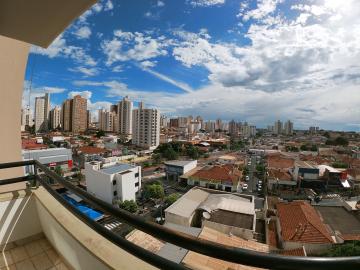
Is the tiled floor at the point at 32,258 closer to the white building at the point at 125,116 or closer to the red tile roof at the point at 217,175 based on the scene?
the red tile roof at the point at 217,175

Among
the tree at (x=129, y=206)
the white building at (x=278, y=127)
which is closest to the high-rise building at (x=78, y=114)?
the tree at (x=129, y=206)

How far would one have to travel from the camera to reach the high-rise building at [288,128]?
64938mm

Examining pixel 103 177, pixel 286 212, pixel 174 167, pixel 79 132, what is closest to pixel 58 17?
pixel 286 212

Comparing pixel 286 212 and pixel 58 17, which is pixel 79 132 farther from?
pixel 58 17

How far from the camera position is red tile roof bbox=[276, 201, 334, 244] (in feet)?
20.3

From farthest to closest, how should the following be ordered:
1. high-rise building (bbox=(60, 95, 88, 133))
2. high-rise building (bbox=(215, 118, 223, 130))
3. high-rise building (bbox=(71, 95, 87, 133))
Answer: high-rise building (bbox=(215, 118, 223, 130)), high-rise building (bbox=(71, 95, 87, 133)), high-rise building (bbox=(60, 95, 88, 133))

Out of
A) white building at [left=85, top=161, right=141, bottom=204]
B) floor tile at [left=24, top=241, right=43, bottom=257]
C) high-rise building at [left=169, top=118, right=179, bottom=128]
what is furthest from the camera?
high-rise building at [left=169, top=118, right=179, bottom=128]

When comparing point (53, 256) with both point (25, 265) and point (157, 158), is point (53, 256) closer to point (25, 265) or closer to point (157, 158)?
point (25, 265)

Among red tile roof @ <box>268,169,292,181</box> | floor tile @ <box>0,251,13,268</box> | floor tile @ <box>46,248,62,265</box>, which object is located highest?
floor tile @ <box>46,248,62,265</box>

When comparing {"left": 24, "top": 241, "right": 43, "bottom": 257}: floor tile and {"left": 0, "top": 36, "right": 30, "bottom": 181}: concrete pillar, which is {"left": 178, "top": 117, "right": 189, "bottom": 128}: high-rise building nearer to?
{"left": 0, "top": 36, "right": 30, "bottom": 181}: concrete pillar

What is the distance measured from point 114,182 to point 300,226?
746 centimetres

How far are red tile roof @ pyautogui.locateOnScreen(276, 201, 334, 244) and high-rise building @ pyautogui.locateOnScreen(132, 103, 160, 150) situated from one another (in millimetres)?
20647

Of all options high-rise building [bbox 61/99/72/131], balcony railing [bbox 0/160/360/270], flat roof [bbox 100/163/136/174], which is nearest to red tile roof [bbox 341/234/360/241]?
balcony railing [bbox 0/160/360/270]

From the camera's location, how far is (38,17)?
84cm
